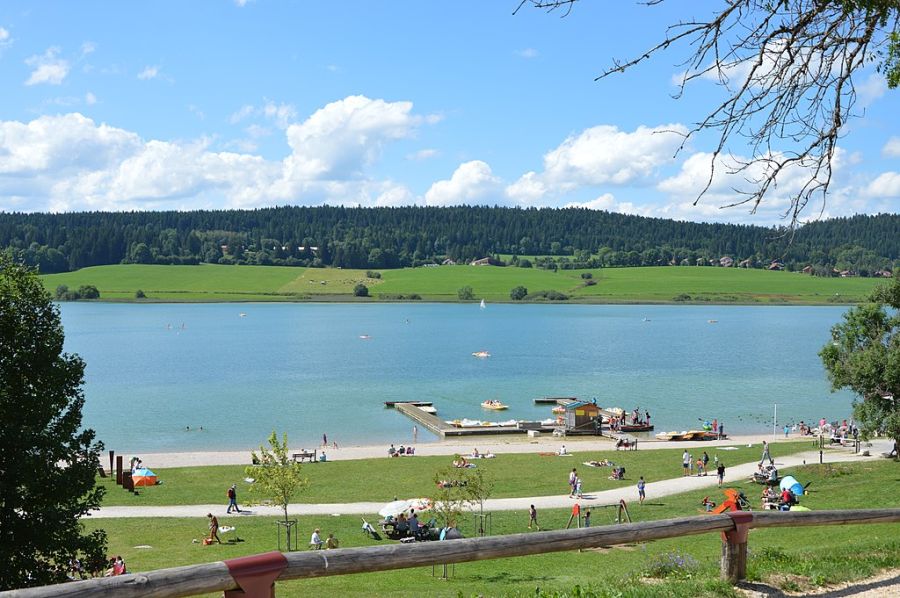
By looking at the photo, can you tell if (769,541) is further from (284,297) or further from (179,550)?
(284,297)

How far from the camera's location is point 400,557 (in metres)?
5.92

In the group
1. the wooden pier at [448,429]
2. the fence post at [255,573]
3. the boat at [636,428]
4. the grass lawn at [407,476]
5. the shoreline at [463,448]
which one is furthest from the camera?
the boat at [636,428]

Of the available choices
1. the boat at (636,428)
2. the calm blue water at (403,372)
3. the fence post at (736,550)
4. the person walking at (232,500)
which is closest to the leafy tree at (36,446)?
the person walking at (232,500)

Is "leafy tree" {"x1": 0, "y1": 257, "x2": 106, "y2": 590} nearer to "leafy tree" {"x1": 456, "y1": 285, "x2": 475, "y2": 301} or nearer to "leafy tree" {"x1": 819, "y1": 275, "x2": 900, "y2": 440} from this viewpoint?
"leafy tree" {"x1": 819, "y1": 275, "x2": 900, "y2": 440}

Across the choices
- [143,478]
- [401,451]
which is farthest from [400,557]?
[401,451]

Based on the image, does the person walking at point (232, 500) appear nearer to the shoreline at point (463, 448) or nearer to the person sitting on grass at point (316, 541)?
the person sitting on grass at point (316, 541)

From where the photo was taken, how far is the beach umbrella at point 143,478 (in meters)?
33.2

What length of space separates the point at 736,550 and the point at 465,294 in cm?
17997

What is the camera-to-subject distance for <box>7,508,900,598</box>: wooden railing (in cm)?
479

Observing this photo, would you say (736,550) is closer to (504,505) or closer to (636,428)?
(504,505)

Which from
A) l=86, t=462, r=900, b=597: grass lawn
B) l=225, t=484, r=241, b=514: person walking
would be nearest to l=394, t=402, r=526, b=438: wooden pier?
l=86, t=462, r=900, b=597: grass lawn

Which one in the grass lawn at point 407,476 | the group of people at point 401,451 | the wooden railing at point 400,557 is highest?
the wooden railing at point 400,557

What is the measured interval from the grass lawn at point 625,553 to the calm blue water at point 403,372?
24024mm

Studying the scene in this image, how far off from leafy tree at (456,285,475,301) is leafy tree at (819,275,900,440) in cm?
15488
